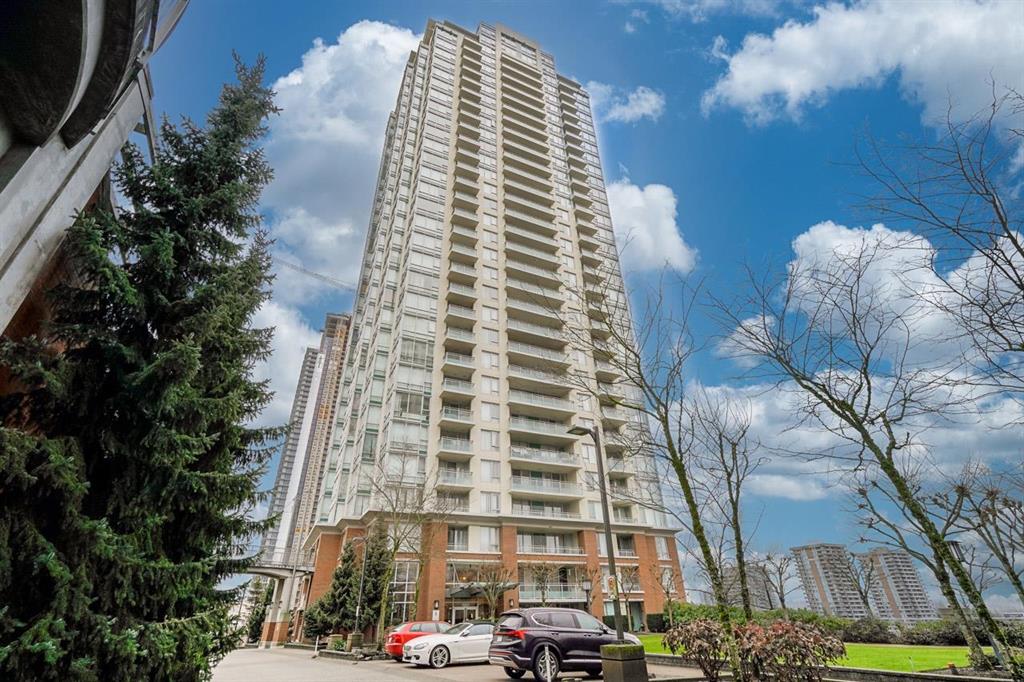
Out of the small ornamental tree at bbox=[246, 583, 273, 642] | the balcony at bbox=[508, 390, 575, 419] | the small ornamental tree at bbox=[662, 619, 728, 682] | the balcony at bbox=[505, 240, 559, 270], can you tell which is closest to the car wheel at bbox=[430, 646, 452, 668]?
the small ornamental tree at bbox=[662, 619, 728, 682]

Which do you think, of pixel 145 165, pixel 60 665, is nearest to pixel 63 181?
pixel 145 165

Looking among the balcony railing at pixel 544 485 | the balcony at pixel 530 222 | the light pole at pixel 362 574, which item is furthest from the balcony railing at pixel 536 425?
the balcony at pixel 530 222

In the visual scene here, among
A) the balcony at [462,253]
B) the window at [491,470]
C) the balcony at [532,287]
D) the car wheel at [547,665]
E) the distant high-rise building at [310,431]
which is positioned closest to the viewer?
the car wheel at [547,665]

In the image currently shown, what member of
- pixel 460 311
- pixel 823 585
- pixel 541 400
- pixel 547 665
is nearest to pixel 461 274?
pixel 460 311

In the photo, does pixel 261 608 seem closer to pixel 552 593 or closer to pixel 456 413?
pixel 456 413

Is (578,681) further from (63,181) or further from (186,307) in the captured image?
(63,181)

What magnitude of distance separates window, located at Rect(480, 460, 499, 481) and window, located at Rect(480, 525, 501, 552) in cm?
344

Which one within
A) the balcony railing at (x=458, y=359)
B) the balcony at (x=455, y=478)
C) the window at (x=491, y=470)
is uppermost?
the balcony railing at (x=458, y=359)

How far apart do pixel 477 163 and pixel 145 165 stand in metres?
44.5

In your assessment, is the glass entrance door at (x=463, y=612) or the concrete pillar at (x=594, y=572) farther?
the concrete pillar at (x=594, y=572)

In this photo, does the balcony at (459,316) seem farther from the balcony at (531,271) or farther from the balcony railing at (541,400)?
the balcony railing at (541,400)

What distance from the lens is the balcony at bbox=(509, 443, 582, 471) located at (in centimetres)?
3569

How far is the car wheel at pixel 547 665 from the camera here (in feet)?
34.0

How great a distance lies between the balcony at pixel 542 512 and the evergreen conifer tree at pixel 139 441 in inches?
1108
